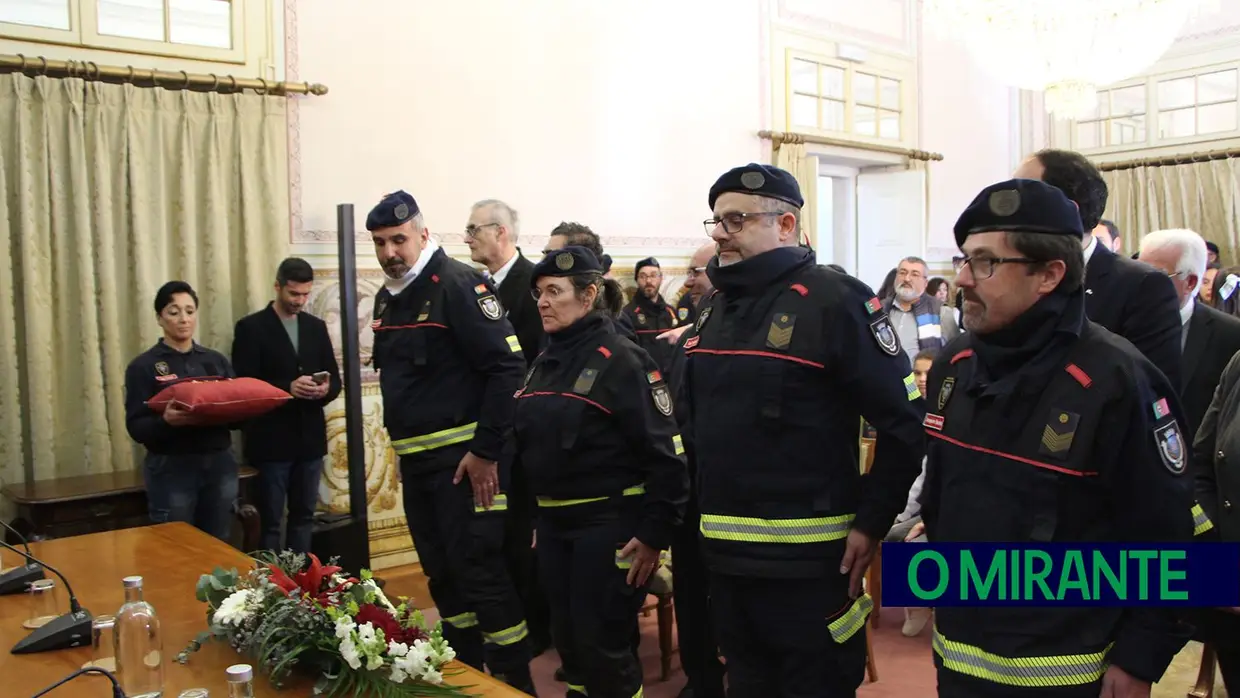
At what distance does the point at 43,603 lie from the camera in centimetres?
218

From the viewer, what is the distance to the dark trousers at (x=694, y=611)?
9.87ft

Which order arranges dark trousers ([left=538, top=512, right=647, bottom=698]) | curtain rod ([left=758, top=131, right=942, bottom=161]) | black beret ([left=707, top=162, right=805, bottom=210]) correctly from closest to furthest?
black beret ([left=707, top=162, right=805, bottom=210]) → dark trousers ([left=538, top=512, right=647, bottom=698]) → curtain rod ([left=758, top=131, right=942, bottom=161])

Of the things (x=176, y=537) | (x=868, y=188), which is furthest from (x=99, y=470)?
(x=868, y=188)

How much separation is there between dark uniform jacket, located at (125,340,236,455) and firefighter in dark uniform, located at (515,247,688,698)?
1800 mm

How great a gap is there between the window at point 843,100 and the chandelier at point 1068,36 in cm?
95

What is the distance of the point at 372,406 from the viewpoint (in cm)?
499

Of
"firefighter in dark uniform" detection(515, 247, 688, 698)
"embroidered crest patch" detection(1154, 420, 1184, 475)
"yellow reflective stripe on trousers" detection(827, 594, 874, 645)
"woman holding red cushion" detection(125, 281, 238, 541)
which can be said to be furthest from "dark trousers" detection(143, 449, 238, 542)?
"embroidered crest patch" detection(1154, 420, 1184, 475)

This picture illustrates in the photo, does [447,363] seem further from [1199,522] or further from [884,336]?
[1199,522]

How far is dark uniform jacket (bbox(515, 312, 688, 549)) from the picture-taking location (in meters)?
2.45

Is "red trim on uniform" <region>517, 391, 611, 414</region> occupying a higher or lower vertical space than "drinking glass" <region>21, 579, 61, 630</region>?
higher

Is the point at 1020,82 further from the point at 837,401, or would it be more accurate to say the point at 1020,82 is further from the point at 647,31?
the point at 837,401

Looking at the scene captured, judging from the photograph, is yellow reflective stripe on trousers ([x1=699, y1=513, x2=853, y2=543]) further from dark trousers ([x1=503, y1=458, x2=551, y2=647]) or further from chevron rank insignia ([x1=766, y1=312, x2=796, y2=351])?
dark trousers ([x1=503, y1=458, x2=551, y2=647])

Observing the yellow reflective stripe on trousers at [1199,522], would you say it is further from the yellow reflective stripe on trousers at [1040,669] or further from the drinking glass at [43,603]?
the drinking glass at [43,603]

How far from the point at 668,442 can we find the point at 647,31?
428cm
